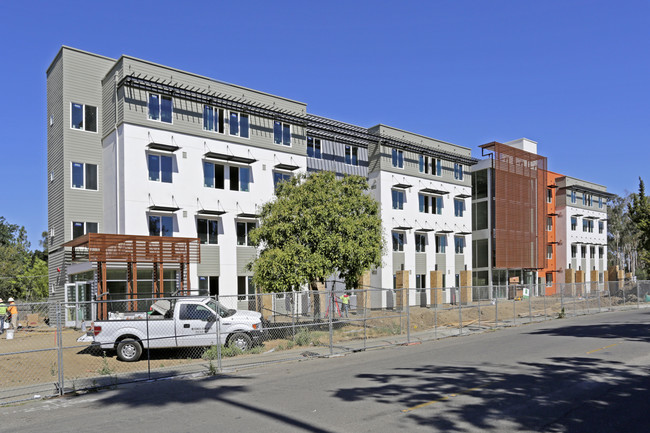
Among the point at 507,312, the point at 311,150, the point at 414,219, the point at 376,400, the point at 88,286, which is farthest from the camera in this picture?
the point at 414,219

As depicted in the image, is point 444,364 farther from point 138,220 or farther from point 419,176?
point 419,176

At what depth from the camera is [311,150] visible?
125 feet

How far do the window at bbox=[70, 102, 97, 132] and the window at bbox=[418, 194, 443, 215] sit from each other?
26607mm

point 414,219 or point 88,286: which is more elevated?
point 414,219

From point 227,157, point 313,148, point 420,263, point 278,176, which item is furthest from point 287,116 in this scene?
point 420,263

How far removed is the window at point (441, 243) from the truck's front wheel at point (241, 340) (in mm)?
32316

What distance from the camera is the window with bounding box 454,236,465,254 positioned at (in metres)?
48.7

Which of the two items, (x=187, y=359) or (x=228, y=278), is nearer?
(x=187, y=359)

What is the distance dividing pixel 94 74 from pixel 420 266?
2853 centimetres

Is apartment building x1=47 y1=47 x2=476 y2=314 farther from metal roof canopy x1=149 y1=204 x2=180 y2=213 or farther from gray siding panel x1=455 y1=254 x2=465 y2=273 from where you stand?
gray siding panel x1=455 y1=254 x2=465 y2=273

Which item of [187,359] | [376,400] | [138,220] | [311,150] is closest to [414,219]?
[311,150]

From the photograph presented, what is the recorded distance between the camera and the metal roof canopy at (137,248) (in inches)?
917

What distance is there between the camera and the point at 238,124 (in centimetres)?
3272

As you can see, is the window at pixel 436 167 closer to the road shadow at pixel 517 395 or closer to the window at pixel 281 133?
the window at pixel 281 133
